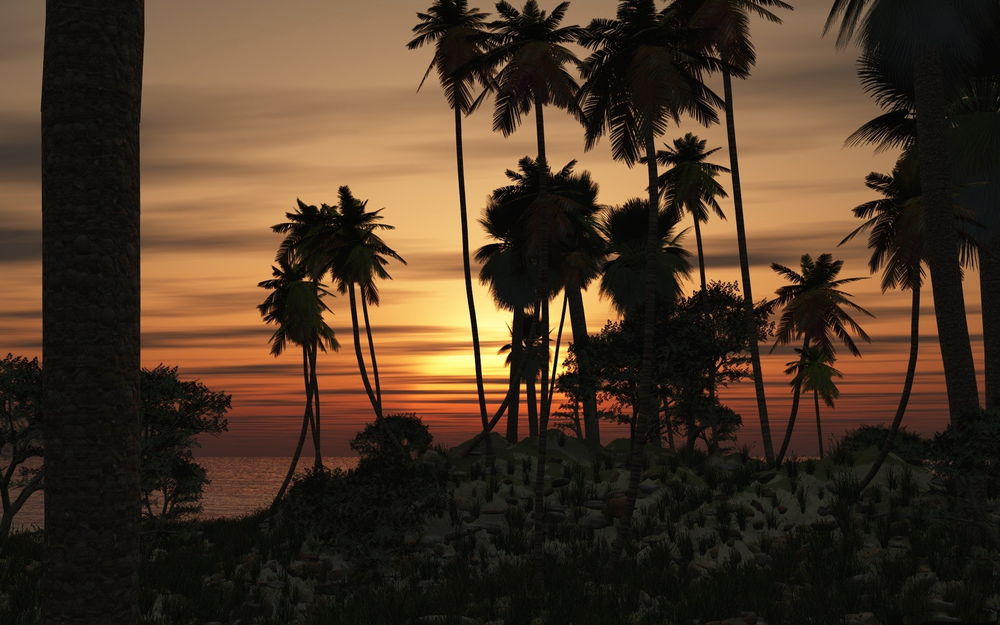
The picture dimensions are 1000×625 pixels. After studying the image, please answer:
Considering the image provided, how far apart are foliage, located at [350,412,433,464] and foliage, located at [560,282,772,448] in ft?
29.0

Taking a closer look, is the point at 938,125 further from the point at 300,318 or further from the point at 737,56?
the point at 300,318

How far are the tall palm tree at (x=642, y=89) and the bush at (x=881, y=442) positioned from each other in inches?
346

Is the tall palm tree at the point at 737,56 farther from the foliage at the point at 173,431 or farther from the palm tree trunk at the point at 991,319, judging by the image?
the foliage at the point at 173,431

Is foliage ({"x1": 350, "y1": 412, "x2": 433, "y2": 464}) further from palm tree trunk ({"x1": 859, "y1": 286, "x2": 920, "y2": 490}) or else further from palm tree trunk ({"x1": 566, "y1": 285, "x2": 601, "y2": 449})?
palm tree trunk ({"x1": 859, "y1": 286, "x2": 920, "y2": 490})

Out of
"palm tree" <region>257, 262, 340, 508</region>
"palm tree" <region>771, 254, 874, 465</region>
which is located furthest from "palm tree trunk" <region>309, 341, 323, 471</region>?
"palm tree" <region>771, 254, 874, 465</region>

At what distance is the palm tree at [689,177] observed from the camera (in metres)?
46.1

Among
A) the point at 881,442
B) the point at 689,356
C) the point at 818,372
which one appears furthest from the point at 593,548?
the point at 818,372

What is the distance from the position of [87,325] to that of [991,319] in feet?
89.3

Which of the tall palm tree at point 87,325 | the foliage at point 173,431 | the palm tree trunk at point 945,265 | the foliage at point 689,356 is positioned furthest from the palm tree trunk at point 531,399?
the tall palm tree at point 87,325

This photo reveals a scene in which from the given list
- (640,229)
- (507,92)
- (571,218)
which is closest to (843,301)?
(640,229)

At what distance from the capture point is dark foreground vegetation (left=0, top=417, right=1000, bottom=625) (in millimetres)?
19641

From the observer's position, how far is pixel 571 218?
1585 inches

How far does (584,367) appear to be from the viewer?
39625 mm

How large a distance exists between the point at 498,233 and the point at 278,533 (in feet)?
69.4
